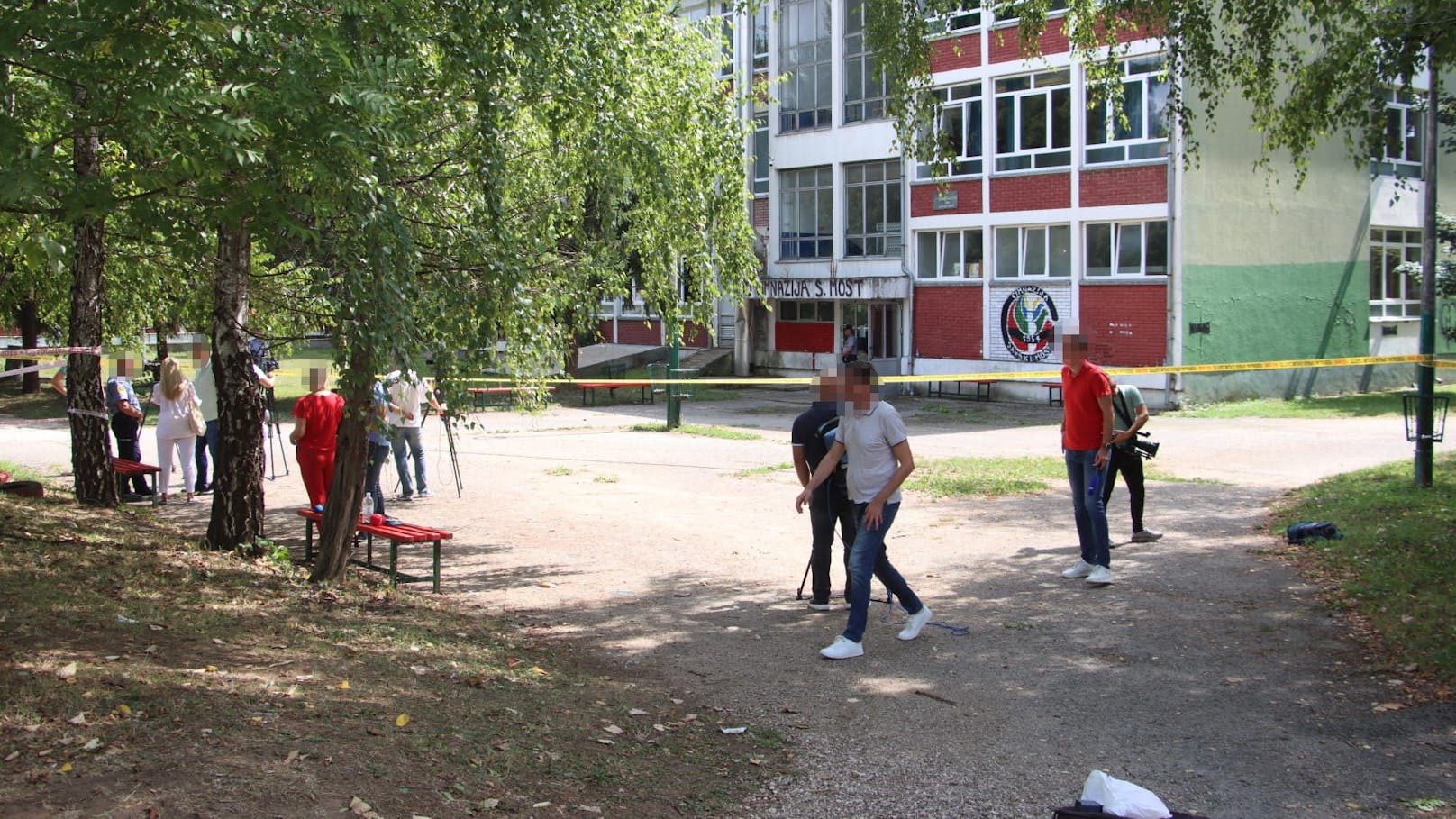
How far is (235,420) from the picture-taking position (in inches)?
400

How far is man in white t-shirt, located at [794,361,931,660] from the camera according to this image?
7.35 meters

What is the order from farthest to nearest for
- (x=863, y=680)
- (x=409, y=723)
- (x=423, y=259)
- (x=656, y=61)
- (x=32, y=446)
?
(x=32, y=446), (x=656, y=61), (x=423, y=259), (x=863, y=680), (x=409, y=723)

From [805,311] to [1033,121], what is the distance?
9.16m

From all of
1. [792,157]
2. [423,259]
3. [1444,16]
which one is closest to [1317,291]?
[792,157]

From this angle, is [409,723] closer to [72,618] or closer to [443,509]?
[72,618]

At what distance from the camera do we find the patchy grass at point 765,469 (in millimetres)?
15914

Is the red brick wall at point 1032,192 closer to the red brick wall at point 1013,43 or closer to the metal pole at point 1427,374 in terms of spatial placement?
the red brick wall at point 1013,43

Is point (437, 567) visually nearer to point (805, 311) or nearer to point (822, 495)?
point (822, 495)

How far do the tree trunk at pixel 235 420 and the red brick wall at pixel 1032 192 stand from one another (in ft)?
71.9

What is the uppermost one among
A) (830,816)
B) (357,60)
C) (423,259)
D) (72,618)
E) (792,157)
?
(792,157)

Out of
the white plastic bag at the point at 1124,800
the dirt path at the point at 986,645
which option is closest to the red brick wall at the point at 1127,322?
the dirt path at the point at 986,645

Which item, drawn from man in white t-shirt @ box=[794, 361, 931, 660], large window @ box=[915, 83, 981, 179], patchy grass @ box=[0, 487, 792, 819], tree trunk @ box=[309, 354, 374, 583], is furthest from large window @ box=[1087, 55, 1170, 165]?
patchy grass @ box=[0, 487, 792, 819]

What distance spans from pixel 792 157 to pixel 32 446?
21.5m

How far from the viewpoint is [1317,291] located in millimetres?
29875
